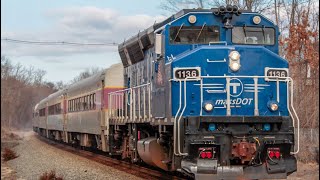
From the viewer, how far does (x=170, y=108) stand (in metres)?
10.3

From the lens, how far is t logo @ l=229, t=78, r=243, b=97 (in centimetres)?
1010

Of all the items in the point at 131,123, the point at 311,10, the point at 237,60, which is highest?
the point at 311,10

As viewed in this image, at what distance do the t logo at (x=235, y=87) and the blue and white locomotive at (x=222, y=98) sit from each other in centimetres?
2

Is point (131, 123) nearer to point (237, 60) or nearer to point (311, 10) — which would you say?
point (237, 60)

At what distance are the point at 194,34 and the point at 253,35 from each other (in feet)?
4.29

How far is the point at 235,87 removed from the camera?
10.1 meters

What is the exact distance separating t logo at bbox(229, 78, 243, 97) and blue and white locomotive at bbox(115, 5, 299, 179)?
20mm

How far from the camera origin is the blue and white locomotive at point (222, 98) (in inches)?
377

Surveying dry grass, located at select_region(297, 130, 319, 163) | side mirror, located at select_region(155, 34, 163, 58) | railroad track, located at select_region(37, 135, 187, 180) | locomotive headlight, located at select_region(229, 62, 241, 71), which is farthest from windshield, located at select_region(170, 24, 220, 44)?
dry grass, located at select_region(297, 130, 319, 163)

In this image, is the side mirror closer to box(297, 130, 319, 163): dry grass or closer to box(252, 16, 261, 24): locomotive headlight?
box(252, 16, 261, 24): locomotive headlight

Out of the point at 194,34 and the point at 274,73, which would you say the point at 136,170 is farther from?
the point at 274,73

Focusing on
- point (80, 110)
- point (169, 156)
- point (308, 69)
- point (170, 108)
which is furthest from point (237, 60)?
point (80, 110)

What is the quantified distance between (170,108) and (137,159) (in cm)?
400

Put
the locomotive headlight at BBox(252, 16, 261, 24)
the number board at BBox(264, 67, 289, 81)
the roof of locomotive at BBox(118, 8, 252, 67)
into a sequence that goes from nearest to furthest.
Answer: the number board at BBox(264, 67, 289, 81)
the locomotive headlight at BBox(252, 16, 261, 24)
the roof of locomotive at BBox(118, 8, 252, 67)
